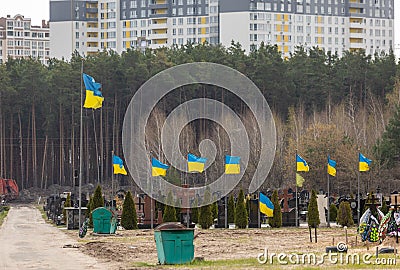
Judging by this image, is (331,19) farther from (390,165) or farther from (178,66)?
(390,165)

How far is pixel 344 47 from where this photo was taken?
150625 mm

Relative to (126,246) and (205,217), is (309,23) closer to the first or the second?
(205,217)

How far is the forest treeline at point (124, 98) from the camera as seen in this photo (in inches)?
3703

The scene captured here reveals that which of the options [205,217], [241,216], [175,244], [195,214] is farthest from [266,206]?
[175,244]

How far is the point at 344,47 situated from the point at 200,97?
6006cm

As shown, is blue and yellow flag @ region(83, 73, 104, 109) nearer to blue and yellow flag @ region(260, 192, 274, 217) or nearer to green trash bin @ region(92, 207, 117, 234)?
green trash bin @ region(92, 207, 117, 234)

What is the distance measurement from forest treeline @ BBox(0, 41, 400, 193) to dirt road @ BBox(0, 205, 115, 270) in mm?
44151

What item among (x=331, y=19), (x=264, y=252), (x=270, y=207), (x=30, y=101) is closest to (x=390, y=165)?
(x=270, y=207)

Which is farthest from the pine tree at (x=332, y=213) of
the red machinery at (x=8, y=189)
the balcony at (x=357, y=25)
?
the balcony at (x=357, y=25)

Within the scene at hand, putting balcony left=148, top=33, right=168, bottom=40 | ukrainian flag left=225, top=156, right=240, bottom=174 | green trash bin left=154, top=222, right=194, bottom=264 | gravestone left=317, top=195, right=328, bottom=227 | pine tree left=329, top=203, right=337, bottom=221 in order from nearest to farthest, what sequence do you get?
green trash bin left=154, top=222, right=194, bottom=264 < gravestone left=317, top=195, right=328, bottom=227 < pine tree left=329, top=203, right=337, bottom=221 < ukrainian flag left=225, top=156, right=240, bottom=174 < balcony left=148, top=33, right=168, bottom=40

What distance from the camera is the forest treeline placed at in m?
94.1

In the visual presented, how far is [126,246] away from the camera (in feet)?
108

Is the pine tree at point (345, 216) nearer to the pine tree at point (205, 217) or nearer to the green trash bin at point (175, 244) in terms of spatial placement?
the pine tree at point (205, 217)

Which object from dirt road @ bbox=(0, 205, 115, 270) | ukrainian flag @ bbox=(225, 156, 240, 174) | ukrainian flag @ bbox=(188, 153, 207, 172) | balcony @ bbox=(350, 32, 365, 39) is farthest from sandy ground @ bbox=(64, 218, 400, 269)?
balcony @ bbox=(350, 32, 365, 39)
